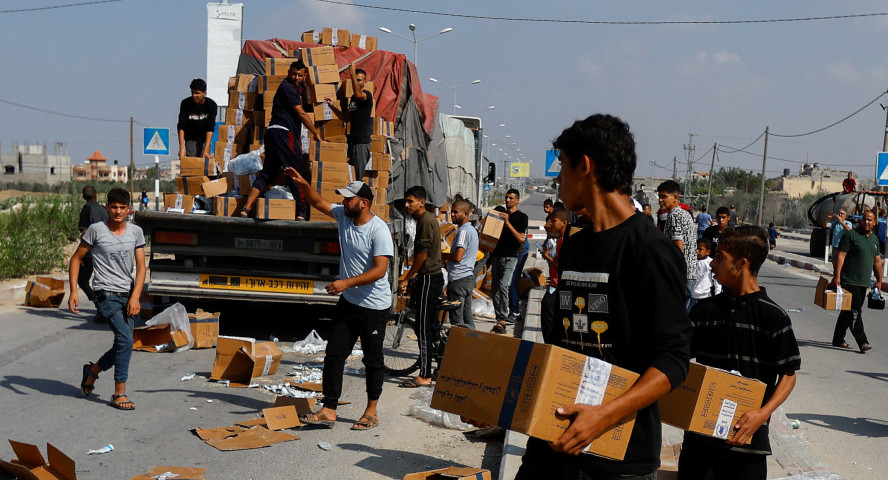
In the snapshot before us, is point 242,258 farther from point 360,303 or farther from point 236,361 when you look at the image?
point 360,303

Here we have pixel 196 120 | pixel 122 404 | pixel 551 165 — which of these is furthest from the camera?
pixel 551 165

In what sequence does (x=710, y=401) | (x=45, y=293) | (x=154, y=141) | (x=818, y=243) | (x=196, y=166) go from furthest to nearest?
(x=818, y=243) → (x=154, y=141) → (x=45, y=293) → (x=196, y=166) → (x=710, y=401)

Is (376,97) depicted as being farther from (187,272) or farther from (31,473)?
(31,473)

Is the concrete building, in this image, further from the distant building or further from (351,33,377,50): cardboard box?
(351,33,377,50): cardboard box

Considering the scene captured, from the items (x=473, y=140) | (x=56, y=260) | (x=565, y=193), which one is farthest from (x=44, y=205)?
(x=565, y=193)

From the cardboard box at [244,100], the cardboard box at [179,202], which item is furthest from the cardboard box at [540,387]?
the cardboard box at [244,100]

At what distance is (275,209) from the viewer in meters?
9.98

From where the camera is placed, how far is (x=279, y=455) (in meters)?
6.02

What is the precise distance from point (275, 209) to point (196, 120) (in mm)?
3264

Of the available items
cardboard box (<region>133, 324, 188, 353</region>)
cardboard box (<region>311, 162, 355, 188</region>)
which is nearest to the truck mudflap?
cardboard box (<region>133, 324, 188, 353</region>)

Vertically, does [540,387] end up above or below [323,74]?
below

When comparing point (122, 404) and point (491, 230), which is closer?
point (122, 404)

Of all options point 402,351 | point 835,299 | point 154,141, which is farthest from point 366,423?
point 154,141

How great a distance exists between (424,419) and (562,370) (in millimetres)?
4925
